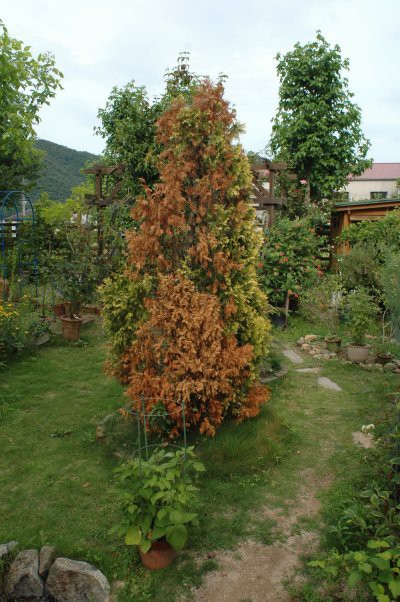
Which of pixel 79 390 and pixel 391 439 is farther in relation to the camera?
pixel 79 390

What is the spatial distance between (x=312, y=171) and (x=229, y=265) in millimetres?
14772

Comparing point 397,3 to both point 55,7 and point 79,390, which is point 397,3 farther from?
point 79,390

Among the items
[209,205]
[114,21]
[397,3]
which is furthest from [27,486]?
[397,3]

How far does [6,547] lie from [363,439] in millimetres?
3496

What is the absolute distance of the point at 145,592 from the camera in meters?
2.82

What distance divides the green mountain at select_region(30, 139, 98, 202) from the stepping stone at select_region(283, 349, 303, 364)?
84.9ft

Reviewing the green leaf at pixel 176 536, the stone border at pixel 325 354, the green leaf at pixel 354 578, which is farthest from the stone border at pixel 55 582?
the stone border at pixel 325 354

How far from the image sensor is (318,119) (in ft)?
57.0

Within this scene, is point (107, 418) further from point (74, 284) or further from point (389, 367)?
point (74, 284)

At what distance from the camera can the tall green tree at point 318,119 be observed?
17.3m

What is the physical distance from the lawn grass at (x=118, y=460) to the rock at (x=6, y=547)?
0.39ft

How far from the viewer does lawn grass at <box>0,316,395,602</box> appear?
3.22m

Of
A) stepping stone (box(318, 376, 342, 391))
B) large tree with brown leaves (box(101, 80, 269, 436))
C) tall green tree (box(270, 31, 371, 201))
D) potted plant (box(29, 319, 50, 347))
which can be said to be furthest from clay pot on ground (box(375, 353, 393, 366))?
tall green tree (box(270, 31, 371, 201))

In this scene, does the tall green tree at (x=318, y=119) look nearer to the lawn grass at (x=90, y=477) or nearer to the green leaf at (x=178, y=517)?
the lawn grass at (x=90, y=477)
